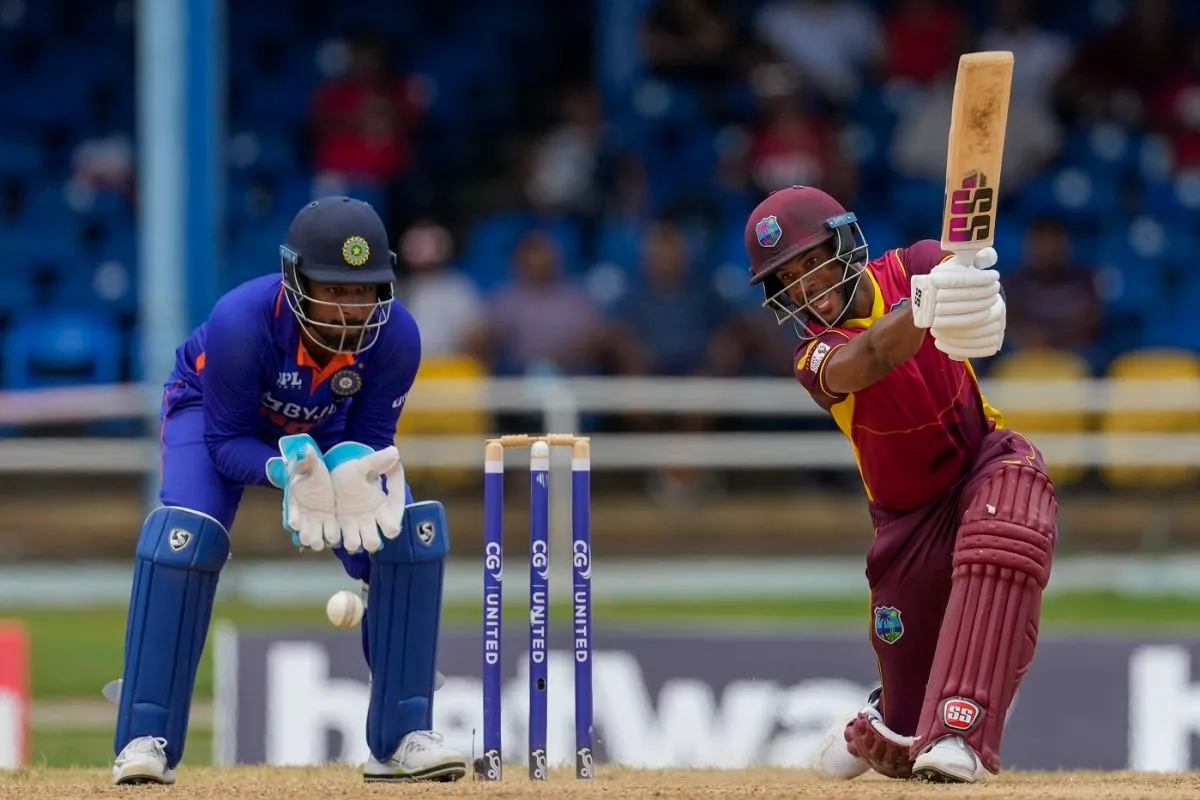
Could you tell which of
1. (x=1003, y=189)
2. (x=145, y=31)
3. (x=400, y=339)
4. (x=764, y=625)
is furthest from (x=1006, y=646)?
(x=1003, y=189)

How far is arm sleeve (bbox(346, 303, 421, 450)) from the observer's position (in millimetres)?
6219

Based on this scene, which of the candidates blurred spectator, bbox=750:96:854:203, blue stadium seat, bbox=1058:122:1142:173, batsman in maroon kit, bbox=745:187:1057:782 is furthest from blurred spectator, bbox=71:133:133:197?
batsman in maroon kit, bbox=745:187:1057:782

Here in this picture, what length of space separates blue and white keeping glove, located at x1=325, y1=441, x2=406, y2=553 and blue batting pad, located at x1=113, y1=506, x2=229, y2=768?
19.1 inches

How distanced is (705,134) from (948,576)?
28.1ft

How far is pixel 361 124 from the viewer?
1409 centimetres

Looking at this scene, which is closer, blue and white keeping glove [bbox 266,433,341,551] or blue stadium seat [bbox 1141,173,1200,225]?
blue and white keeping glove [bbox 266,433,341,551]

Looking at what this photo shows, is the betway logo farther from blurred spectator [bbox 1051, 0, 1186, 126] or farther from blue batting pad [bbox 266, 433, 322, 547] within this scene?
blurred spectator [bbox 1051, 0, 1186, 126]

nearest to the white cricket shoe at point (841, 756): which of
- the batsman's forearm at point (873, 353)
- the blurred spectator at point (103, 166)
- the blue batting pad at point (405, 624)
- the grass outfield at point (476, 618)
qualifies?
the batsman's forearm at point (873, 353)

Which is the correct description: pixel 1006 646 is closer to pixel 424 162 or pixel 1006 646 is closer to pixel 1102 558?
pixel 1102 558

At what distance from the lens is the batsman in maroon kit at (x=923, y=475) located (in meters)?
5.73

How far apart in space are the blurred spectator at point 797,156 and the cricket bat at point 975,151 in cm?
795

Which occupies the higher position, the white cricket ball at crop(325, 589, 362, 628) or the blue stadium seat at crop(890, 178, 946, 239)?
the blue stadium seat at crop(890, 178, 946, 239)

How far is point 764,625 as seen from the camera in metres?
10.6

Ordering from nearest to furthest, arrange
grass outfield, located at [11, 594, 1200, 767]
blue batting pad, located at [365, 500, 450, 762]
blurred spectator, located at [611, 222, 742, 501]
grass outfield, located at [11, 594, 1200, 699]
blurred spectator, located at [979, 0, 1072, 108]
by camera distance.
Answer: blue batting pad, located at [365, 500, 450, 762] → grass outfield, located at [11, 594, 1200, 767] → grass outfield, located at [11, 594, 1200, 699] → blurred spectator, located at [611, 222, 742, 501] → blurred spectator, located at [979, 0, 1072, 108]
